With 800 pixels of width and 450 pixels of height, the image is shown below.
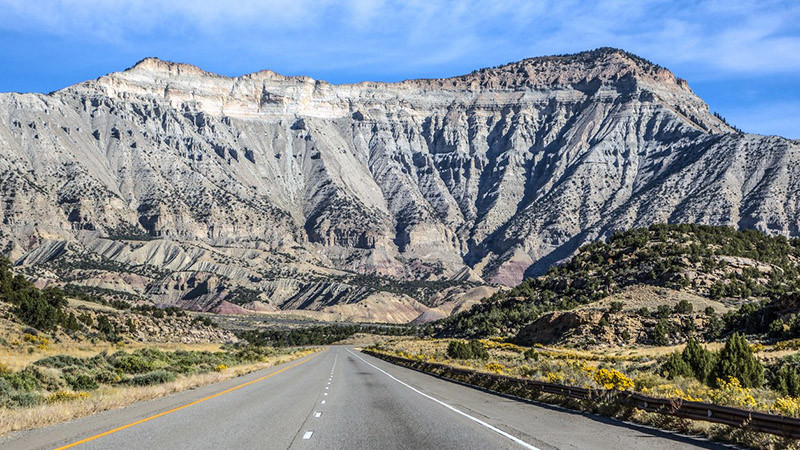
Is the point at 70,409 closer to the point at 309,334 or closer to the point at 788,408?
the point at 788,408

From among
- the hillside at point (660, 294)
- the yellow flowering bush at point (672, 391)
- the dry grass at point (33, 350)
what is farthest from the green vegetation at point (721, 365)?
the dry grass at point (33, 350)

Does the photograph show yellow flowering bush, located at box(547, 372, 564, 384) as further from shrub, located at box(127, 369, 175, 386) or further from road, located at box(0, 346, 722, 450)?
shrub, located at box(127, 369, 175, 386)

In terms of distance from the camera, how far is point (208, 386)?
2581 cm

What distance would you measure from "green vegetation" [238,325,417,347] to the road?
88263mm

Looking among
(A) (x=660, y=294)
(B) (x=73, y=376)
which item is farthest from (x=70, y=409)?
(A) (x=660, y=294)

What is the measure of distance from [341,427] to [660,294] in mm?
54239

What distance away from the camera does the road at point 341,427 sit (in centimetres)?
1123

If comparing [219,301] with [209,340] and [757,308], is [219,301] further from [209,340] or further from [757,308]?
[757,308]

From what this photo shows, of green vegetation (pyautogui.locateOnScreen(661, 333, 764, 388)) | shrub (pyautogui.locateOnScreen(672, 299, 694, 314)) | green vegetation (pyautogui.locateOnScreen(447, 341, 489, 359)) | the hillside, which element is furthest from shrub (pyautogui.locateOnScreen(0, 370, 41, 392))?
shrub (pyautogui.locateOnScreen(672, 299, 694, 314))

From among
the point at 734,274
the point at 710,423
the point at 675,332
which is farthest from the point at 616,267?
the point at 710,423

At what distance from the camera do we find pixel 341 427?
13500 millimetres

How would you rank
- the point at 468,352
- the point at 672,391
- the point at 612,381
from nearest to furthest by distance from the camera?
the point at 672,391 < the point at 612,381 < the point at 468,352

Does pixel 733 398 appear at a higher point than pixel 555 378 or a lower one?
higher

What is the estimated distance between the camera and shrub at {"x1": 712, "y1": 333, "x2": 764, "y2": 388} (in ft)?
75.3
